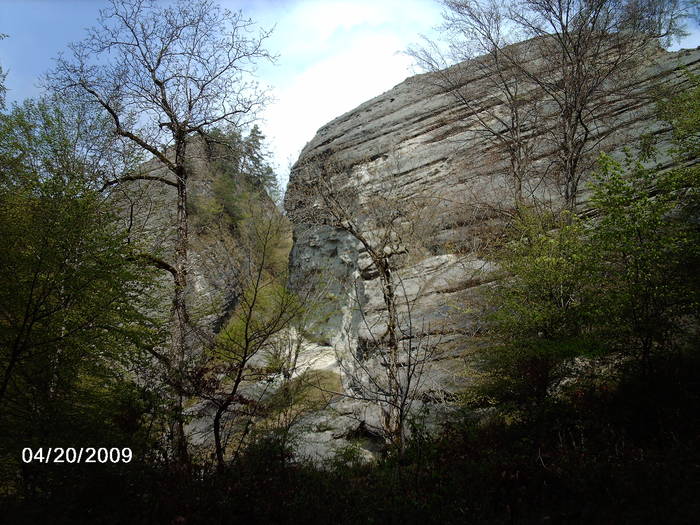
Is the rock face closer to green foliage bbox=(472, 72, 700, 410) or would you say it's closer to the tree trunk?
green foliage bbox=(472, 72, 700, 410)

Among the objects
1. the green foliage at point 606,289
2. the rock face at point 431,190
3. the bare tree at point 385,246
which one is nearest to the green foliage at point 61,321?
the rock face at point 431,190

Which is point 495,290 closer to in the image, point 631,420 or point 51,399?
point 631,420

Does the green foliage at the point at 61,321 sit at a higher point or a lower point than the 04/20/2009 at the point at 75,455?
higher

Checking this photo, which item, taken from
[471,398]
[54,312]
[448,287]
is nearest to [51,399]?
[54,312]

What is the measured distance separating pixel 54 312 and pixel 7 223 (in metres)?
1.43

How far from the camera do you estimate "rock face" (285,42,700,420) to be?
38.5 feet

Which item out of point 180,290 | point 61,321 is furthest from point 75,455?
point 180,290

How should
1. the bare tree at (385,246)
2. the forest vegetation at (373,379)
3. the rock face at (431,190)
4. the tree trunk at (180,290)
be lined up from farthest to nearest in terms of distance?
the rock face at (431,190) < the bare tree at (385,246) < the tree trunk at (180,290) < the forest vegetation at (373,379)

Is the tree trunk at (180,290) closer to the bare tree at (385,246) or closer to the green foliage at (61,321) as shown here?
the green foliage at (61,321)

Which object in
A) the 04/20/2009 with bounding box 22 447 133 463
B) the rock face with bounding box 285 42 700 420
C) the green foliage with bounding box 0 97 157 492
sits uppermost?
the rock face with bounding box 285 42 700 420

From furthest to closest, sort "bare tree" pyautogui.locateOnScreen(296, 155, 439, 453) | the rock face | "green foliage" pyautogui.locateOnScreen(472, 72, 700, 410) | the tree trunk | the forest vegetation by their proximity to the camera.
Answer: the rock face → "bare tree" pyautogui.locateOnScreen(296, 155, 439, 453) → the tree trunk → "green foliage" pyautogui.locateOnScreen(472, 72, 700, 410) → the forest vegetation

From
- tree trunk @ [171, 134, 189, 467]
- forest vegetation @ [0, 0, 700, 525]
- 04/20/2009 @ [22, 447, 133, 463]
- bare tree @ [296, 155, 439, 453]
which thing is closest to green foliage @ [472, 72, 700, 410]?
forest vegetation @ [0, 0, 700, 525]

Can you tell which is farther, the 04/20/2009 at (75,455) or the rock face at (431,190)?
the rock face at (431,190)

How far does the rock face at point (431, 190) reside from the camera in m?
11.7
